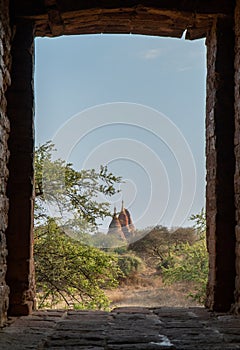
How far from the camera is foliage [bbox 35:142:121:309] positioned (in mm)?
8711

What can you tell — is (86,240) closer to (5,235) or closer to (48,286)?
(48,286)

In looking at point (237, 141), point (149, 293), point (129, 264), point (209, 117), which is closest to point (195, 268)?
point (149, 293)

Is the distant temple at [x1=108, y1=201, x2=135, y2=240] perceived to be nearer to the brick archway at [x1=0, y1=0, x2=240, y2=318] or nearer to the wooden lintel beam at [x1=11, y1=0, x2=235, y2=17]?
the brick archway at [x1=0, y1=0, x2=240, y2=318]

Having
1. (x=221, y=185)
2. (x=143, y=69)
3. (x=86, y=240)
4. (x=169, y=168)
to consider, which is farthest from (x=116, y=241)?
(x=221, y=185)

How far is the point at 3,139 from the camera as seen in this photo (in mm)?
4492

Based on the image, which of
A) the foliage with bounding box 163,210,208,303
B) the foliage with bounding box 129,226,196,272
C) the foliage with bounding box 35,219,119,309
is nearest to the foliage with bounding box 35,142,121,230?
the foliage with bounding box 35,219,119,309

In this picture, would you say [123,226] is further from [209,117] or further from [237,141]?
[237,141]

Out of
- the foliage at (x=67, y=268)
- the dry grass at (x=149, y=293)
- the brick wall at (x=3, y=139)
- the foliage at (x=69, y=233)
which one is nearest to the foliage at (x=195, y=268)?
the dry grass at (x=149, y=293)

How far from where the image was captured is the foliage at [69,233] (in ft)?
28.6

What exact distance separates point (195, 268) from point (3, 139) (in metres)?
6.75

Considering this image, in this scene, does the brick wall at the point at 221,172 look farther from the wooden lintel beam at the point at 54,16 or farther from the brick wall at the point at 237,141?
the wooden lintel beam at the point at 54,16

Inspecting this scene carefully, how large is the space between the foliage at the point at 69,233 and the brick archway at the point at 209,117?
3.66 meters

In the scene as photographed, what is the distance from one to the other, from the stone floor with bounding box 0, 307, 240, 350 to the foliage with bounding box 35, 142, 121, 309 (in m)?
3.65

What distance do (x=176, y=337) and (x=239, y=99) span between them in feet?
7.56
